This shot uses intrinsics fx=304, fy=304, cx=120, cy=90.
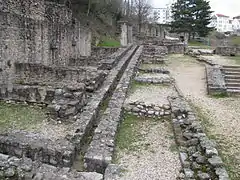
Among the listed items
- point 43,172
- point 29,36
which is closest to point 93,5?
point 29,36

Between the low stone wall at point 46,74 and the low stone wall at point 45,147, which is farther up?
the low stone wall at point 46,74

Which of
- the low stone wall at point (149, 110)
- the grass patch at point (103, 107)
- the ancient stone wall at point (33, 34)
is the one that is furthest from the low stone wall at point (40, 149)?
the ancient stone wall at point (33, 34)

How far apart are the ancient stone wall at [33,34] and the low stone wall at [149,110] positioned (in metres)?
4.94

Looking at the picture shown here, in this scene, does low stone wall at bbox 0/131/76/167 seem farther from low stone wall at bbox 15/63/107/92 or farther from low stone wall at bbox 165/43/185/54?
low stone wall at bbox 165/43/185/54

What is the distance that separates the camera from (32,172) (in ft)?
15.0

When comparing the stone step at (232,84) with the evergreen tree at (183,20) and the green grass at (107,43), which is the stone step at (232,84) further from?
the evergreen tree at (183,20)

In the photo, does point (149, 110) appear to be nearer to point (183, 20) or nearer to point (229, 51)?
point (229, 51)

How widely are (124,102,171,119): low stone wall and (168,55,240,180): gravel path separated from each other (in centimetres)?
119

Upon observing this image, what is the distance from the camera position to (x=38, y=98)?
9.33m

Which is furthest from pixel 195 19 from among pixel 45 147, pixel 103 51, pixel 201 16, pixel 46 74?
pixel 45 147

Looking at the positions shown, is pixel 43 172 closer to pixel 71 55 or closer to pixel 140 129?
pixel 140 129

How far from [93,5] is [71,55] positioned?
1640cm

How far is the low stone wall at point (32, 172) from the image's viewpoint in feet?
14.8

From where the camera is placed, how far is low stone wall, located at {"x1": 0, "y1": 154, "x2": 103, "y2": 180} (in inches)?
178
